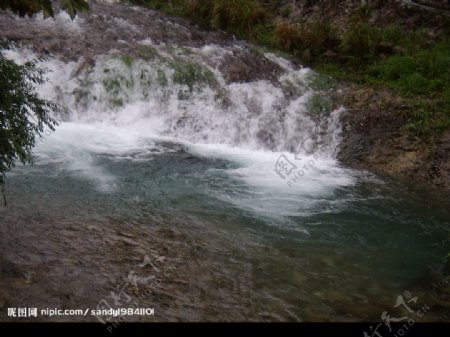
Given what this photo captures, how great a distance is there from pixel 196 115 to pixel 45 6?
7.67 meters

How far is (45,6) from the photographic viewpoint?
348 centimetres

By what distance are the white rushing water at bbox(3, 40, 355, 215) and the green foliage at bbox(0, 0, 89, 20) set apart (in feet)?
16.9

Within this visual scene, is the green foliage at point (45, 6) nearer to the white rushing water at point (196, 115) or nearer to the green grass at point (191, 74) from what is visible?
the white rushing water at point (196, 115)

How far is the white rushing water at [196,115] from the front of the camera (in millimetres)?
9523

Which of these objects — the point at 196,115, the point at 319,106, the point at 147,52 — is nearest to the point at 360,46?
the point at 319,106

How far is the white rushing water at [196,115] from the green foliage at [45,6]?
5.15m

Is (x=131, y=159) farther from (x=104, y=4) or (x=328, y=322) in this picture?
(x=104, y=4)

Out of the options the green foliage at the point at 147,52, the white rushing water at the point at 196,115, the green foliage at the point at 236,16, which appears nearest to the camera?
the white rushing water at the point at 196,115

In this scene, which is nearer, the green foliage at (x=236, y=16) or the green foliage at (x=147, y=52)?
the green foliage at (x=147, y=52)

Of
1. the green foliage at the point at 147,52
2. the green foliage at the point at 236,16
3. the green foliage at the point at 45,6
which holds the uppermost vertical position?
the green foliage at the point at 236,16

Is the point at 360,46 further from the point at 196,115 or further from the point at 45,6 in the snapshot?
the point at 45,6

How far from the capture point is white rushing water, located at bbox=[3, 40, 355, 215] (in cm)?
952

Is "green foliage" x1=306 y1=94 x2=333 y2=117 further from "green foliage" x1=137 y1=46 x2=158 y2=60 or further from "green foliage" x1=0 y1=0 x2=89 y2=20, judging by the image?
"green foliage" x1=0 y1=0 x2=89 y2=20

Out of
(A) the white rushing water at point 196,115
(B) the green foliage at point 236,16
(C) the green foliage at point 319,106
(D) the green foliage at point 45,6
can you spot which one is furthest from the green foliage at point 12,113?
(B) the green foliage at point 236,16
